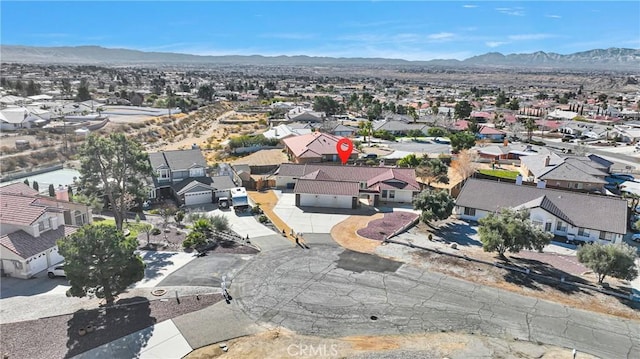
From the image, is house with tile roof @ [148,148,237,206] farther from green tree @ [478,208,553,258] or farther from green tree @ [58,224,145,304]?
green tree @ [478,208,553,258]

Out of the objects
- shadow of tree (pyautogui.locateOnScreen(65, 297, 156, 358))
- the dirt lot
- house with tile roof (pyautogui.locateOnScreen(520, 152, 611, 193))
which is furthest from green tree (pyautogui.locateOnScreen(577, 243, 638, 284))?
shadow of tree (pyautogui.locateOnScreen(65, 297, 156, 358))

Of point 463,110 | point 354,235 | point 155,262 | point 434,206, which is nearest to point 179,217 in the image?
point 155,262

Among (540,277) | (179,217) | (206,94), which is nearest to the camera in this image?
(540,277)

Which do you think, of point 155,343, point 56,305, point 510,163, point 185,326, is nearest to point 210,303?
point 185,326

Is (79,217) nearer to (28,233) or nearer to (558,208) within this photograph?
(28,233)

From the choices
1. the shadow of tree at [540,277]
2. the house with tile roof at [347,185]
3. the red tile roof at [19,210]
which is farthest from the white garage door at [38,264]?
the shadow of tree at [540,277]

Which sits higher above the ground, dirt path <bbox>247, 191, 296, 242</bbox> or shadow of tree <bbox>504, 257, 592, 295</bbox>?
dirt path <bbox>247, 191, 296, 242</bbox>
